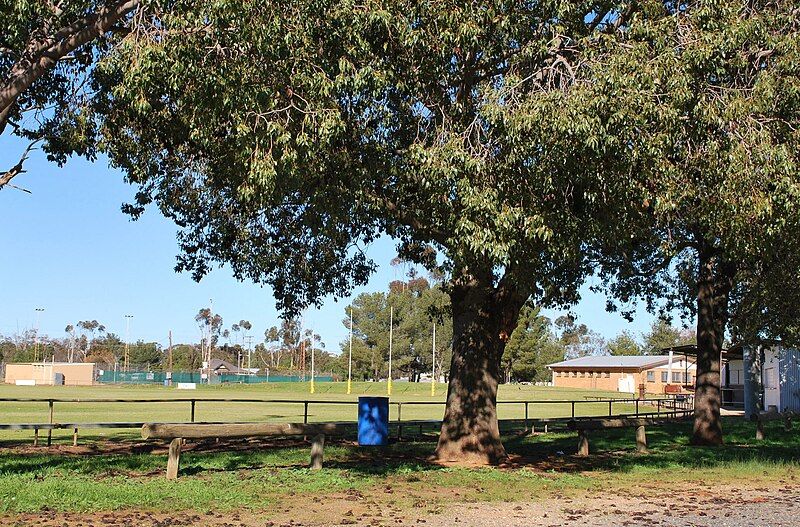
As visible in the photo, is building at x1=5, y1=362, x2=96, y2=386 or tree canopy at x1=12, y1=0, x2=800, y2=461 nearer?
tree canopy at x1=12, y1=0, x2=800, y2=461

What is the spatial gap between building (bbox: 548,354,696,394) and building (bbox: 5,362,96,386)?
181ft

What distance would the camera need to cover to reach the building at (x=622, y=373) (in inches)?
3610

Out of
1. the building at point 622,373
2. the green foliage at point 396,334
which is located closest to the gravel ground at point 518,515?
the building at point 622,373

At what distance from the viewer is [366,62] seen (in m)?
11.4

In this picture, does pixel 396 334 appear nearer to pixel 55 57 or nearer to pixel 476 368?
pixel 476 368

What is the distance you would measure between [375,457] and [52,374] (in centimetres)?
8938

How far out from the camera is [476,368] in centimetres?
1593

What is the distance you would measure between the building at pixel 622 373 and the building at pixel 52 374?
55312 mm

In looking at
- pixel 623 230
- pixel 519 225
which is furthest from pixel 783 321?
pixel 519 225

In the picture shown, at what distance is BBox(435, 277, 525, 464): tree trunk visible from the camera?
15.9 m

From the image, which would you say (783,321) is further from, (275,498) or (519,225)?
(275,498)

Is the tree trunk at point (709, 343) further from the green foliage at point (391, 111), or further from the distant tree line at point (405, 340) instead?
the distant tree line at point (405, 340)

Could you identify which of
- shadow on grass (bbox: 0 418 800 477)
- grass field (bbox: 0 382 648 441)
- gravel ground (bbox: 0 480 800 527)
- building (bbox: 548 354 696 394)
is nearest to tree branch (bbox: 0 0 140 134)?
shadow on grass (bbox: 0 418 800 477)

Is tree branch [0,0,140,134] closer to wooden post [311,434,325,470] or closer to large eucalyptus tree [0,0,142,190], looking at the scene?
large eucalyptus tree [0,0,142,190]
